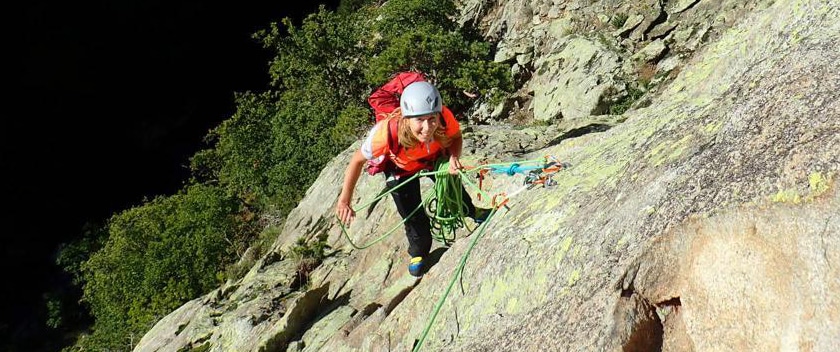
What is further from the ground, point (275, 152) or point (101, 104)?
point (101, 104)

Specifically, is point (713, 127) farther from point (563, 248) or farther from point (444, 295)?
point (444, 295)

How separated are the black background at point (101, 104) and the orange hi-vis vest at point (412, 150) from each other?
106ft

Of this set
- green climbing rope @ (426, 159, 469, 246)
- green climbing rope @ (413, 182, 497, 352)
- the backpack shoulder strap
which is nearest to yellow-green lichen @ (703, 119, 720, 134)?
green climbing rope @ (413, 182, 497, 352)

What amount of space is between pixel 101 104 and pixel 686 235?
1685 inches

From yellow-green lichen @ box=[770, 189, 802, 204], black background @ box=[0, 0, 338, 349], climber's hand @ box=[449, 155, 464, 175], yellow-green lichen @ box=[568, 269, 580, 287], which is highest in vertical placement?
black background @ box=[0, 0, 338, 349]

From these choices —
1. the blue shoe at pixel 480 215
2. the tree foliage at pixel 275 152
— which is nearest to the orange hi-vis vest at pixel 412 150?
the blue shoe at pixel 480 215

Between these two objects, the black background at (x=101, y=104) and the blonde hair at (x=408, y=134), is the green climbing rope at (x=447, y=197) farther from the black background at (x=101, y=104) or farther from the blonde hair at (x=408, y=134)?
the black background at (x=101, y=104)

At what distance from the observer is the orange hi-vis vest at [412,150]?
177 inches

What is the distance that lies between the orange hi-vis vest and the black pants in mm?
181

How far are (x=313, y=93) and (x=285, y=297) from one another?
14493 millimetres

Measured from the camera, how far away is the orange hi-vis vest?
4.50m

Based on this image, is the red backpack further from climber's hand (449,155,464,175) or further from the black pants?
climber's hand (449,155,464,175)

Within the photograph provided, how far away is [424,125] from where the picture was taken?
13.7ft

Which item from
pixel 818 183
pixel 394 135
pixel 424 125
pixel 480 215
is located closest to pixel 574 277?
pixel 818 183
